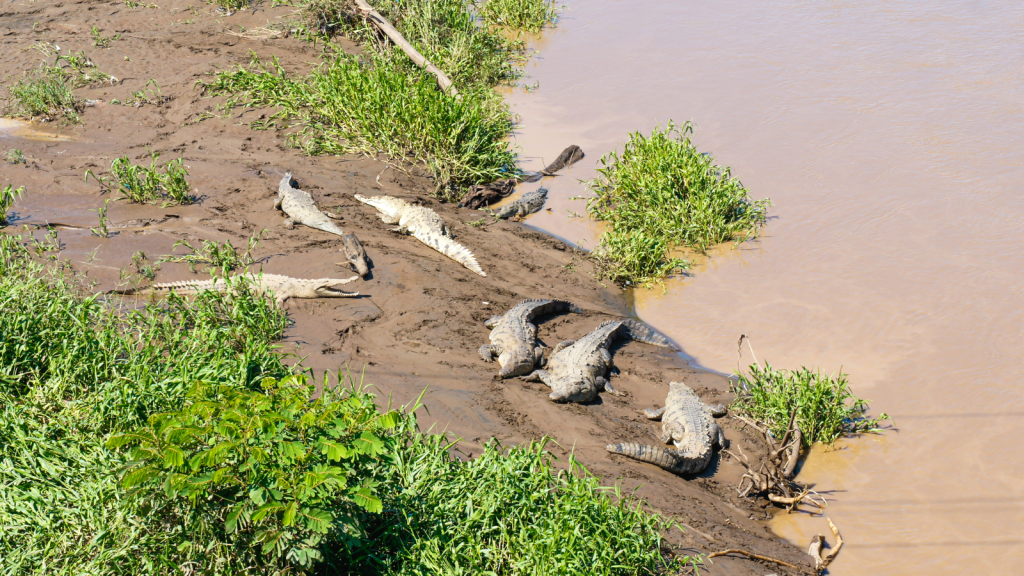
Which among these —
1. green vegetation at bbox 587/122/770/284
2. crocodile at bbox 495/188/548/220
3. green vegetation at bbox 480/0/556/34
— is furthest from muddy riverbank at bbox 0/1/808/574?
green vegetation at bbox 480/0/556/34

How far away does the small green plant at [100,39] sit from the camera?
40.3 ft

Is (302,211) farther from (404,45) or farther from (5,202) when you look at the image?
(404,45)

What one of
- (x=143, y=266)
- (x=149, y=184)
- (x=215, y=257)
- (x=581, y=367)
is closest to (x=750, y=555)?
(x=581, y=367)

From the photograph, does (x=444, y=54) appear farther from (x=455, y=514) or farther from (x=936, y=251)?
(x=455, y=514)

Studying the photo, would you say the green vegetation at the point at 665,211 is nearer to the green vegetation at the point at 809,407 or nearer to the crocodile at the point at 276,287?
the green vegetation at the point at 809,407

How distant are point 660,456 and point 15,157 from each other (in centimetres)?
890

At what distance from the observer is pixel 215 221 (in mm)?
7703

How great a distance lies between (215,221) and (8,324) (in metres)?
3.16

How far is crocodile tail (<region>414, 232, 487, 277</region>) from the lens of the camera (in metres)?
7.81

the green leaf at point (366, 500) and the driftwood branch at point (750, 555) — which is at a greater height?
the green leaf at point (366, 500)

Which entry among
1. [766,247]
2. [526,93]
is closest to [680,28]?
[526,93]

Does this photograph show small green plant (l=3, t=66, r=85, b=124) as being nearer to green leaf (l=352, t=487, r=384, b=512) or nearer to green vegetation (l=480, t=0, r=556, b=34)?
green vegetation (l=480, t=0, r=556, b=34)

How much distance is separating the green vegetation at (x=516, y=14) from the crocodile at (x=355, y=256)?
9143 mm

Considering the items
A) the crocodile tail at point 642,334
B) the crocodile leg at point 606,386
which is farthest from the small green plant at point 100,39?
the crocodile leg at point 606,386
